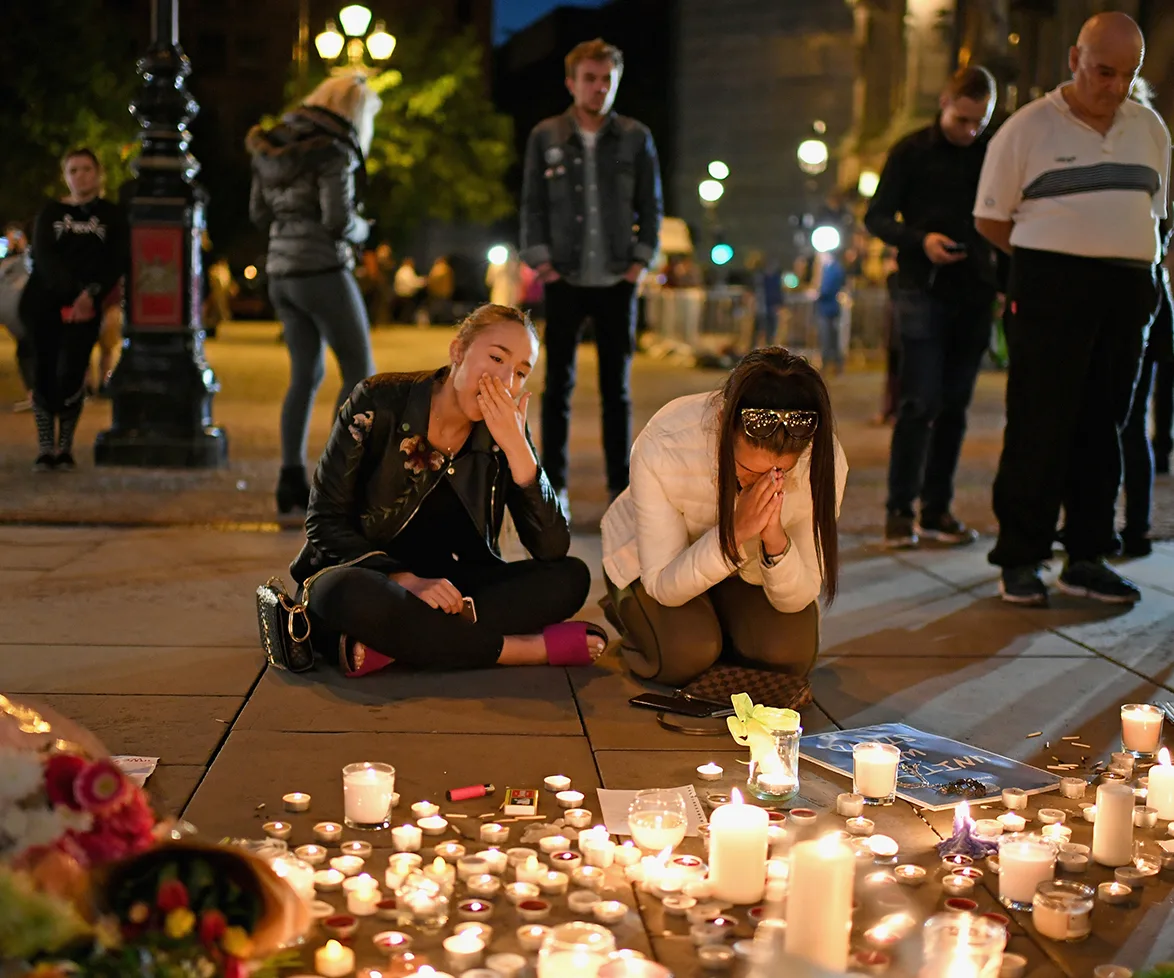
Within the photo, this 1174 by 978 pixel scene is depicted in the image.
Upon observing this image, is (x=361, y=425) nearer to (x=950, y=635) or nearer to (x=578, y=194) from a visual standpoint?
(x=950, y=635)

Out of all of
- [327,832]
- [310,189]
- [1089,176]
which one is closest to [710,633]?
[327,832]

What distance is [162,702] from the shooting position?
423 centimetres

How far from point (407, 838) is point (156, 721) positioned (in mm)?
1209

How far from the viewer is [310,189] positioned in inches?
285

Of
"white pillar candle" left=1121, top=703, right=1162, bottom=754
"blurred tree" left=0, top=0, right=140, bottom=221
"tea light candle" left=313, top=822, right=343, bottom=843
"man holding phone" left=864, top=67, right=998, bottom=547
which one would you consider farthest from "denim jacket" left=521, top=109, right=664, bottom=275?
"blurred tree" left=0, top=0, right=140, bottom=221

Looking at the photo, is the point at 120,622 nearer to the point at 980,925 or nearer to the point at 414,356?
the point at 980,925

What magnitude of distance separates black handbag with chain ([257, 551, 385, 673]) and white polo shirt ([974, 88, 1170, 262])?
2713mm

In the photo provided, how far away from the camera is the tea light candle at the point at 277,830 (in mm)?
3191

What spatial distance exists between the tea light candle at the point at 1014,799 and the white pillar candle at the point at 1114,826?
0.97 ft

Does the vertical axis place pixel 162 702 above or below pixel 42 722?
below

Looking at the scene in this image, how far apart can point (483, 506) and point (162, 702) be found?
1.13 meters

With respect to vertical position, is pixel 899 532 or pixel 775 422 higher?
pixel 775 422

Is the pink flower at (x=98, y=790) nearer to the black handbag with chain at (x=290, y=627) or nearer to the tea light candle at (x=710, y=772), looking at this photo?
the tea light candle at (x=710, y=772)

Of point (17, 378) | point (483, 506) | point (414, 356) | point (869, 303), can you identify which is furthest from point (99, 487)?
point (869, 303)
